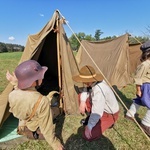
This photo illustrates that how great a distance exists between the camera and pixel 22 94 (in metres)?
1.77

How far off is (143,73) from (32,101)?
1.75 meters

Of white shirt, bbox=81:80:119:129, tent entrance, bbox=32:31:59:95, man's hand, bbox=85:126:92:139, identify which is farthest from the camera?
tent entrance, bbox=32:31:59:95

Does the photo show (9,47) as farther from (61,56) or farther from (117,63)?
(61,56)

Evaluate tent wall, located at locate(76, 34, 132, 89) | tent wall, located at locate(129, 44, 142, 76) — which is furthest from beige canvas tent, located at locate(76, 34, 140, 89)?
tent wall, located at locate(129, 44, 142, 76)

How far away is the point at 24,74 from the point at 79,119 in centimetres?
198

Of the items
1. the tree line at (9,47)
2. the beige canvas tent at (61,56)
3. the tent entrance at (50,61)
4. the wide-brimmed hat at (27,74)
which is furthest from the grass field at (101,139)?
the tree line at (9,47)

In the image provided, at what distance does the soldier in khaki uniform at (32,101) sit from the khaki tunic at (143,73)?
1.57 meters

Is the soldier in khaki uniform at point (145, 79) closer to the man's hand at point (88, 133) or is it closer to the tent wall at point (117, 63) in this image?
the man's hand at point (88, 133)

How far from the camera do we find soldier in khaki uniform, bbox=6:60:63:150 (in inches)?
65.2

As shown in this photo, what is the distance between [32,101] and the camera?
1.72 meters

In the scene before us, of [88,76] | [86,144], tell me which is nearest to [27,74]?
[88,76]

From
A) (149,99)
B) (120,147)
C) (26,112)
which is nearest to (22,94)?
(26,112)

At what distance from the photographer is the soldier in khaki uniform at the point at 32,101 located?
166 cm

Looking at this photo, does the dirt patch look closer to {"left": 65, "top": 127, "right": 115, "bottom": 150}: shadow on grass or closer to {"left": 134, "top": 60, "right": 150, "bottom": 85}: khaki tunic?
{"left": 65, "top": 127, "right": 115, "bottom": 150}: shadow on grass
